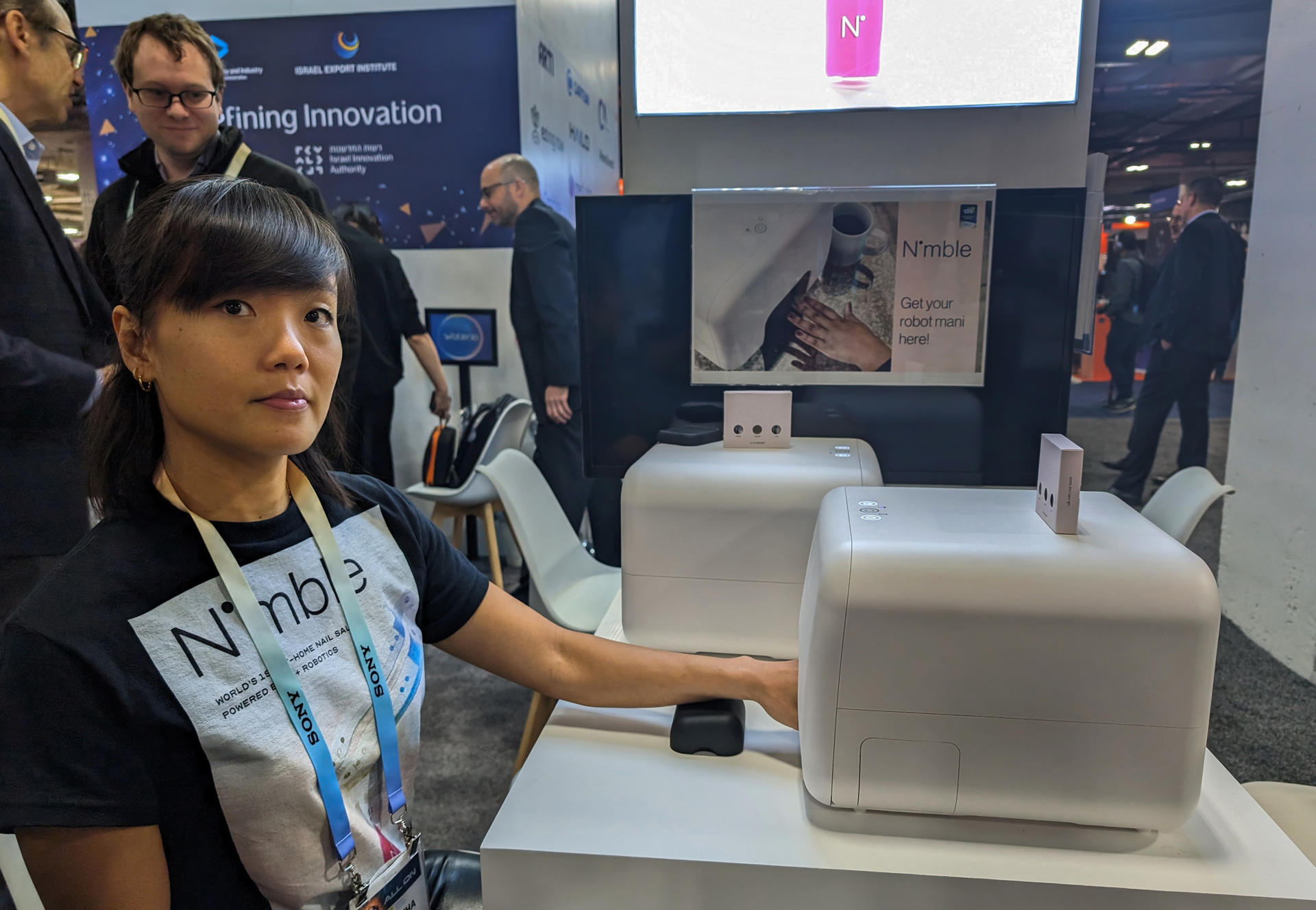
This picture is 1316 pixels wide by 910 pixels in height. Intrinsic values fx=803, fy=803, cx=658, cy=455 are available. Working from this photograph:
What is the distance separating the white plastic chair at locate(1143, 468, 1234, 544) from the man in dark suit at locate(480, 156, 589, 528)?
5.39ft

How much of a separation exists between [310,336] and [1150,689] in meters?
0.83

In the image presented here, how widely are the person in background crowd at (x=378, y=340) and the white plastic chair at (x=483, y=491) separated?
27 cm

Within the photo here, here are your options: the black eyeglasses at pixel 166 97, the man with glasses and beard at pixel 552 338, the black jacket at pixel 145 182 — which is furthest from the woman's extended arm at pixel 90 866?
the man with glasses and beard at pixel 552 338

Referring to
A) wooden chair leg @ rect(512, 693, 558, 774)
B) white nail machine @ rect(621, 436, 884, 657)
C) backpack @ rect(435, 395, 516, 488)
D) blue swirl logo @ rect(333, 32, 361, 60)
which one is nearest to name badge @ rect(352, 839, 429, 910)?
white nail machine @ rect(621, 436, 884, 657)

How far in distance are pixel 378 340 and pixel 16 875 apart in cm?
247

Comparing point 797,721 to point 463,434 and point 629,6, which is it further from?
point 463,434

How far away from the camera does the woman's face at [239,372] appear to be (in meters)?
0.71

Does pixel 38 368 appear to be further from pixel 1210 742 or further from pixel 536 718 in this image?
pixel 1210 742

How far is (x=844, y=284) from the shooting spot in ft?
4.27

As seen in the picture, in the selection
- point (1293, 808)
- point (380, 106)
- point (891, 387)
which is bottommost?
point (1293, 808)

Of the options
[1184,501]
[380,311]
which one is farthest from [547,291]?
[1184,501]

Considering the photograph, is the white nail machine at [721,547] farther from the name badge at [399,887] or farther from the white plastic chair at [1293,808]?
the white plastic chair at [1293,808]

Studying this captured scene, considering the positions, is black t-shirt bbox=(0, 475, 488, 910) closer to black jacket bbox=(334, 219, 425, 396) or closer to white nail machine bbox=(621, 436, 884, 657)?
white nail machine bbox=(621, 436, 884, 657)

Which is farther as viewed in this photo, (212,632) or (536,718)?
(536,718)
